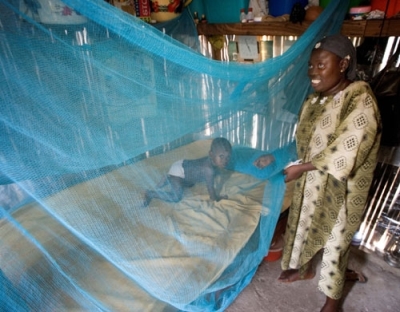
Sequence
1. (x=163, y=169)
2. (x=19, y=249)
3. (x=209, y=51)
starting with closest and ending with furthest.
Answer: (x=19, y=249) → (x=163, y=169) → (x=209, y=51)

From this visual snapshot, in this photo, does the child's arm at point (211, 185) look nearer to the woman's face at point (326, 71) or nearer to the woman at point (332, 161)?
the woman at point (332, 161)

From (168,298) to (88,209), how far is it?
1.78 feet

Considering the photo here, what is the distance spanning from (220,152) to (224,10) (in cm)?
154

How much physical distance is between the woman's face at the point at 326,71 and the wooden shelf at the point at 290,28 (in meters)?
0.64

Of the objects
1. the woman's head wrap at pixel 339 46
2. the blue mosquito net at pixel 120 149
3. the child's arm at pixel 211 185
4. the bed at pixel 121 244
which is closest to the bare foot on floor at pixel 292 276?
the blue mosquito net at pixel 120 149

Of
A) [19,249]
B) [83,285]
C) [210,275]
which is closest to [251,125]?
[210,275]

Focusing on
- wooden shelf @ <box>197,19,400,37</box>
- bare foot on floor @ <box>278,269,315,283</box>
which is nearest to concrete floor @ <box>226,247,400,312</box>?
bare foot on floor @ <box>278,269,315,283</box>

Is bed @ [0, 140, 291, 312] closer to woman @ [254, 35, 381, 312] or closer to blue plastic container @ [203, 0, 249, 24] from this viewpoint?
woman @ [254, 35, 381, 312]

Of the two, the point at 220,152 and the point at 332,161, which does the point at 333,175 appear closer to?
the point at 332,161

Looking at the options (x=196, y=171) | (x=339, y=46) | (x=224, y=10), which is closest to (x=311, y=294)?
(x=196, y=171)

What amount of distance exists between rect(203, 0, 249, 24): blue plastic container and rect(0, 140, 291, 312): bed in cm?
150

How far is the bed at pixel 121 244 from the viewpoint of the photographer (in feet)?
3.11

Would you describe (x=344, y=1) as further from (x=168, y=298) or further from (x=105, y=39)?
(x=168, y=298)

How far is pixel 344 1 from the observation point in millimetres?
1582
